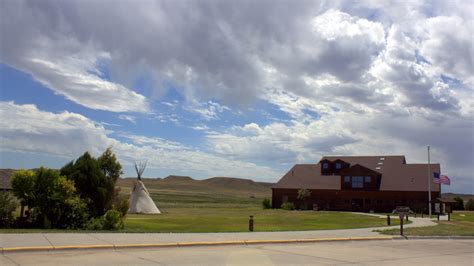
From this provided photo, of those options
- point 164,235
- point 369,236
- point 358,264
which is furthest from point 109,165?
point 358,264

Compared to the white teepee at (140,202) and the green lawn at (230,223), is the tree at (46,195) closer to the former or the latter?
the green lawn at (230,223)

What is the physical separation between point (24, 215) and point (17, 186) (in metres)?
1.93

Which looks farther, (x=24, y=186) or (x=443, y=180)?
(x=443, y=180)

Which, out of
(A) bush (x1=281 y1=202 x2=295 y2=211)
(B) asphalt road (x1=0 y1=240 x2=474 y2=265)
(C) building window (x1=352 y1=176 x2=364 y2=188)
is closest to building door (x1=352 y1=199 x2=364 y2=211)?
(C) building window (x1=352 y1=176 x2=364 y2=188)

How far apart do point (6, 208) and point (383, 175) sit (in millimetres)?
55702

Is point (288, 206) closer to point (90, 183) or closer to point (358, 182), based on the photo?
point (358, 182)

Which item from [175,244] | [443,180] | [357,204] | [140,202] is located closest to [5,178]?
[140,202]

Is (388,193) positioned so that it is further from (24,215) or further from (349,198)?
(24,215)

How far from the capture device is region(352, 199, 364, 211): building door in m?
65.8

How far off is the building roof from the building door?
8.75ft

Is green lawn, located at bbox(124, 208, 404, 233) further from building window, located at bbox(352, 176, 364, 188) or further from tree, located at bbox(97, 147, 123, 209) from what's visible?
building window, located at bbox(352, 176, 364, 188)

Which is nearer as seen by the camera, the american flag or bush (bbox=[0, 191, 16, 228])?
bush (bbox=[0, 191, 16, 228])

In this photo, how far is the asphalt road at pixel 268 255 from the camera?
42.6 ft

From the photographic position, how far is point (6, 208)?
20266 millimetres
